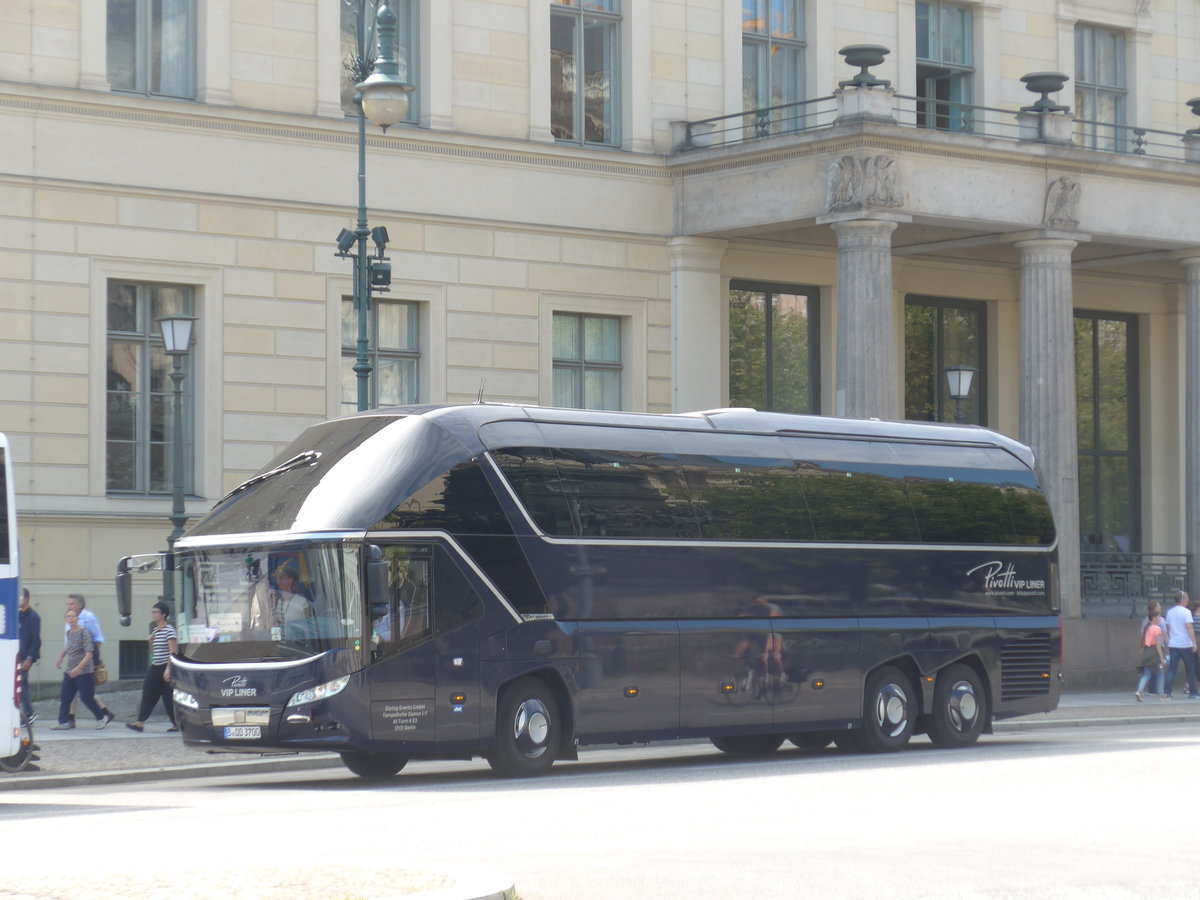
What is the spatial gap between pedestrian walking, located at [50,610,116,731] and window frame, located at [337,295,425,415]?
6579 millimetres

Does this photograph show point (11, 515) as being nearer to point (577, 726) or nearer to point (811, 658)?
point (577, 726)

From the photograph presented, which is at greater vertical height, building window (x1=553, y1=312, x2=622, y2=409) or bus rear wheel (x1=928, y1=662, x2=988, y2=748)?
building window (x1=553, y1=312, x2=622, y2=409)

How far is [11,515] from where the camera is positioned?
1733 cm

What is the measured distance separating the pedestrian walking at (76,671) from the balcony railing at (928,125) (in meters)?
12.9

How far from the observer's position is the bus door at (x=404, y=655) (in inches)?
705

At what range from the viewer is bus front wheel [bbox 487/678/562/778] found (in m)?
18.8

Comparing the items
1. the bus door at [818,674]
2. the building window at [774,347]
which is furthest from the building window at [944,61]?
A: the bus door at [818,674]

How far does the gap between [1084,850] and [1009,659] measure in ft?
38.7

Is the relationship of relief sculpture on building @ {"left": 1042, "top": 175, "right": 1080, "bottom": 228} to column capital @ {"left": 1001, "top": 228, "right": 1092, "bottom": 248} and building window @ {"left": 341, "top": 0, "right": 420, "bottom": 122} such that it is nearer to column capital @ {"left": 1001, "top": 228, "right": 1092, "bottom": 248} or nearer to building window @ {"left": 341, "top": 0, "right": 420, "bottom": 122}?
column capital @ {"left": 1001, "top": 228, "right": 1092, "bottom": 248}

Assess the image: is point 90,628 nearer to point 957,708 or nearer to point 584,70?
point 957,708

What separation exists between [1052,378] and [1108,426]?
8484 millimetres

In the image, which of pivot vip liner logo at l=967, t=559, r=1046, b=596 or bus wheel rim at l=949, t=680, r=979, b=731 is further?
pivot vip liner logo at l=967, t=559, r=1046, b=596

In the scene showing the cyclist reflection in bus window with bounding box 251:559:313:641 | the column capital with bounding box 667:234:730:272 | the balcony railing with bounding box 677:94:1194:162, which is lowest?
the cyclist reflection in bus window with bounding box 251:559:313:641

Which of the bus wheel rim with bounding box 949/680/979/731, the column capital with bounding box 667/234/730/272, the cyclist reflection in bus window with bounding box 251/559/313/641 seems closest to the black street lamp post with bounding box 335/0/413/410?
the cyclist reflection in bus window with bounding box 251/559/313/641
